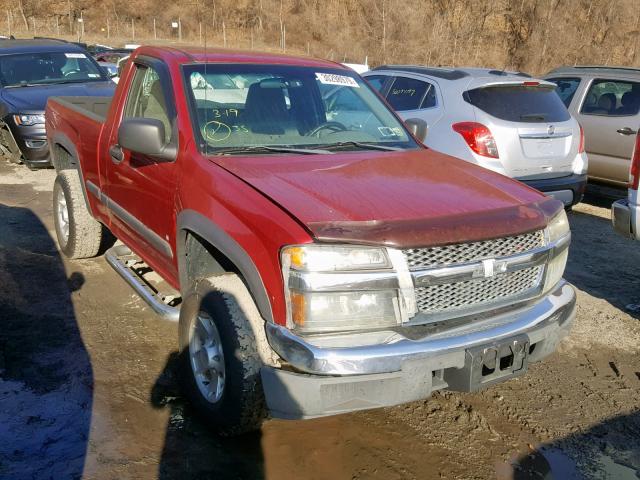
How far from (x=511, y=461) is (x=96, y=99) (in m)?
5.10

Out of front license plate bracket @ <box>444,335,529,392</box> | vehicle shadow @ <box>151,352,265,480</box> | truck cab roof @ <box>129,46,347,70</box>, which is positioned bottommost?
vehicle shadow @ <box>151,352,265,480</box>

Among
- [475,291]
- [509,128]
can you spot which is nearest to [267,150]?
[475,291]

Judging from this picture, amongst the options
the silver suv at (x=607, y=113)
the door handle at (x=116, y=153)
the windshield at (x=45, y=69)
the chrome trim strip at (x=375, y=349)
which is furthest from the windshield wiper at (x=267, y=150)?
the windshield at (x=45, y=69)

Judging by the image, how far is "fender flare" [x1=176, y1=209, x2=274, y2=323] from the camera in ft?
9.39

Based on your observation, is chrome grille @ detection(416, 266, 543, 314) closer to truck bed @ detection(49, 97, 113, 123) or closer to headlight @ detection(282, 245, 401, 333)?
headlight @ detection(282, 245, 401, 333)

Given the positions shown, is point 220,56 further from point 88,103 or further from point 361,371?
point 88,103

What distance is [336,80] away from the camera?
4.48m

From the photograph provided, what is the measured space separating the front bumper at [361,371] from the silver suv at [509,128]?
4204 mm

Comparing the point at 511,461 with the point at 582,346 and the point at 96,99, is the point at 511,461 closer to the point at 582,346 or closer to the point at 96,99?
the point at 582,346

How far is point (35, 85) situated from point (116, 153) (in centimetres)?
635

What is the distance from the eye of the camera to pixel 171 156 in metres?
3.68

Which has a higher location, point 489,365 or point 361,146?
point 361,146

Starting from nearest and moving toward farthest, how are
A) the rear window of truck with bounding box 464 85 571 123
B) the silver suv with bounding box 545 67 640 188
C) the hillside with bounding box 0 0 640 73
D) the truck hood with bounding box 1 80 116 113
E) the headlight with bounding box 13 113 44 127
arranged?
the rear window of truck with bounding box 464 85 571 123 → the silver suv with bounding box 545 67 640 188 → the headlight with bounding box 13 113 44 127 → the truck hood with bounding box 1 80 116 113 → the hillside with bounding box 0 0 640 73

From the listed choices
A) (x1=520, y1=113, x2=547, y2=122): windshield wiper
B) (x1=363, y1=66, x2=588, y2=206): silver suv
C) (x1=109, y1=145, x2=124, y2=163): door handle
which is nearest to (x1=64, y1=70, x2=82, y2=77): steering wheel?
(x1=363, y1=66, x2=588, y2=206): silver suv
